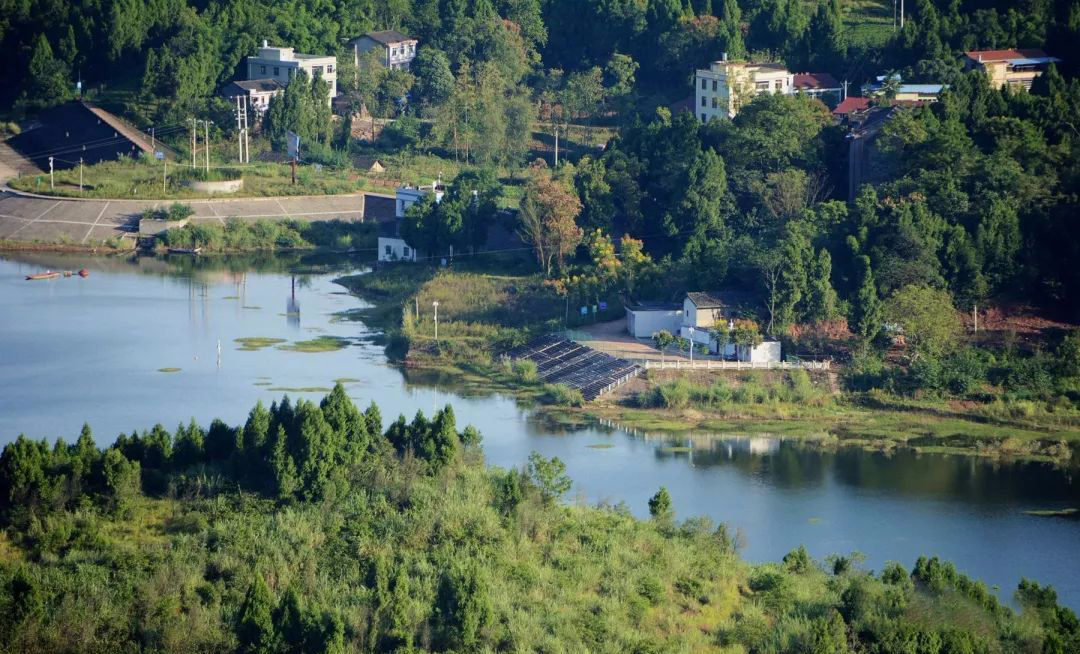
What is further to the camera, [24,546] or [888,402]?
[888,402]

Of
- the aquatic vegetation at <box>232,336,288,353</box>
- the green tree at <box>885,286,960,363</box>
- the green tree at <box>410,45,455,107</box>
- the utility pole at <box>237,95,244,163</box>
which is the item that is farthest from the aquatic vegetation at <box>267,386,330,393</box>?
the green tree at <box>410,45,455,107</box>

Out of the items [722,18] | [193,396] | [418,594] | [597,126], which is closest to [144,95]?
[597,126]

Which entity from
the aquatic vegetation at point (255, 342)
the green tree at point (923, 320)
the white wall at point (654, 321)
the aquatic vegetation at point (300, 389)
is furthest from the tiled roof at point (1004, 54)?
the aquatic vegetation at point (300, 389)

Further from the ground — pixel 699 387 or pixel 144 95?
pixel 144 95

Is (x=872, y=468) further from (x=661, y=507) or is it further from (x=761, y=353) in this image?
(x=661, y=507)

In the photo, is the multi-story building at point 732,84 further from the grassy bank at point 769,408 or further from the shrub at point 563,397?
the shrub at point 563,397

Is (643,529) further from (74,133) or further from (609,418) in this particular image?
(74,133)

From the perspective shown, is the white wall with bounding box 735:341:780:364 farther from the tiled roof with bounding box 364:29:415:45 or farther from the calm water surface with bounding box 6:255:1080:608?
the tiled roof with bounding box 364:29:415:45
